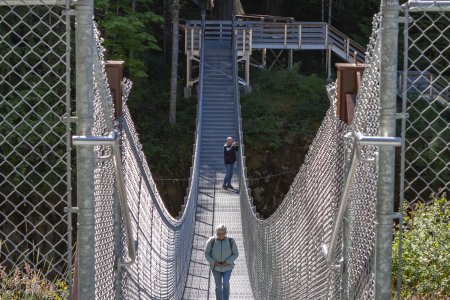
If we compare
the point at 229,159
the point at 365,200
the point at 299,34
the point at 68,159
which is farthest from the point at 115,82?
the point at 299,34

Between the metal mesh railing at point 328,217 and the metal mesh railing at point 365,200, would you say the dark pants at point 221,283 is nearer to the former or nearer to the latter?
the metal mesh railing at point 328,217

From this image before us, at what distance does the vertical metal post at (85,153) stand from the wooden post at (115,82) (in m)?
0.91

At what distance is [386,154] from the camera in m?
2.51

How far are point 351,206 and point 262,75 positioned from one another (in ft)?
60.9

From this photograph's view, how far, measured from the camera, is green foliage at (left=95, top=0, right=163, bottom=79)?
1895 centimetres

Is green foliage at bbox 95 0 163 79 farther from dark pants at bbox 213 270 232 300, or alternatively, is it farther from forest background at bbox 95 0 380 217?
dark pants at bbox 213 270 232 300

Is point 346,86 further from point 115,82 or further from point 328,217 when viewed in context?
point 115,82

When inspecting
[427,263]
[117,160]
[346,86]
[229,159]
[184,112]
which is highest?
[346,86]

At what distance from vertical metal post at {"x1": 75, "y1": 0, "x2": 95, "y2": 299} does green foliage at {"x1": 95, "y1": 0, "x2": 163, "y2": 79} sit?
637 inches

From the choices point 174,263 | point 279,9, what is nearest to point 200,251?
point 174,263

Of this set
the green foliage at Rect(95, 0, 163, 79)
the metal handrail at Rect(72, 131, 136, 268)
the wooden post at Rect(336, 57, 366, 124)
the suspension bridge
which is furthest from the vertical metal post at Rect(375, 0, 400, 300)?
the green foliage at Rect(95, 0, 163, 79)

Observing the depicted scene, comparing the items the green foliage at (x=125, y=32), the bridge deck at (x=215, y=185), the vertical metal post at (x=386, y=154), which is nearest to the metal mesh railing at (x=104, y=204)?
the vertical metal post at (x=386, y=154)

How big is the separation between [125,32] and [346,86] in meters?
15.9

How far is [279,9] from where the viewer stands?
24875 mm
